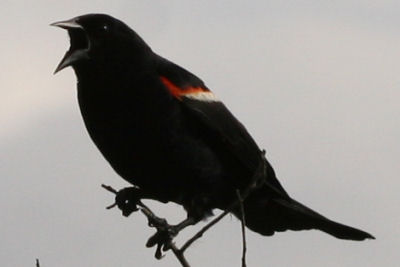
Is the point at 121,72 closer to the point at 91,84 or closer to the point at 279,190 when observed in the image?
the point at 91,84

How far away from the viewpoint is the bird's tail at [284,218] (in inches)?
291

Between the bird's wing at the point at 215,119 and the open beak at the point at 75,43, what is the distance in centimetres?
55

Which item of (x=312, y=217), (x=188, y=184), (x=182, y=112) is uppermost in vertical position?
(x=182, y=112)

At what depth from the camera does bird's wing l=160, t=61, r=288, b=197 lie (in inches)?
268

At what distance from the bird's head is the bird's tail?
4.73ft

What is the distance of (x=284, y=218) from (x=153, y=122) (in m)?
1.52

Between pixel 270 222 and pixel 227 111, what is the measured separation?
0.90 metres

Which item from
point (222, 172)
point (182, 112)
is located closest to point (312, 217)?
point (222, 172)

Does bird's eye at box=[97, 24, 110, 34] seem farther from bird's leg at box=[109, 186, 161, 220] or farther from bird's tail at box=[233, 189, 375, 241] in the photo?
bird's tail at box=[233, 189, 375, 241]

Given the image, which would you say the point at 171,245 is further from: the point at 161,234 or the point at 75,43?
the point at 75,43

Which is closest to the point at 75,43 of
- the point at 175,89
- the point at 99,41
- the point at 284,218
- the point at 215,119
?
the point at 99,41

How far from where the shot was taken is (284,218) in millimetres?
Answer: 7527

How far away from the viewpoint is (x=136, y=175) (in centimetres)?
666

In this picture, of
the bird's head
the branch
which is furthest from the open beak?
the branch
